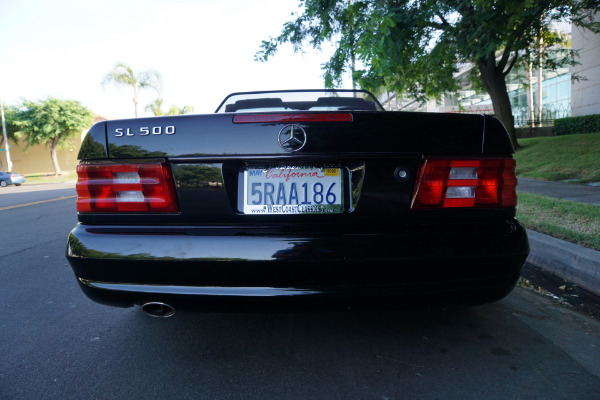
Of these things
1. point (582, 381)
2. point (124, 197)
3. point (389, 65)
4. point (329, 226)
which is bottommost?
point (582, 381)

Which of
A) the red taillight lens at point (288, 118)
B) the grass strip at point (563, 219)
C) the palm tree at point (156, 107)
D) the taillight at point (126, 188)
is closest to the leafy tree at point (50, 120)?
the palm tree at point (156, 107)

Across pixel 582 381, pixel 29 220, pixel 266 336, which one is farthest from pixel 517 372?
pixel 29 220

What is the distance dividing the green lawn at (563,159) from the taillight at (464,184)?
809 cm

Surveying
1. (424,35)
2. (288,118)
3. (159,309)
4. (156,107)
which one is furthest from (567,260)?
(156,107)

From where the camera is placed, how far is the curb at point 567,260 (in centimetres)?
292

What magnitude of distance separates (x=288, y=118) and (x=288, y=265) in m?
0.63

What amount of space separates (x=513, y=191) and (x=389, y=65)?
5830mm

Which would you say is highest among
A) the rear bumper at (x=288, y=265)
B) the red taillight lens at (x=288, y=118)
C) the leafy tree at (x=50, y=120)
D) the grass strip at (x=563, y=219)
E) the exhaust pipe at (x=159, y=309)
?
the leafy tree at (x=50, y=120)

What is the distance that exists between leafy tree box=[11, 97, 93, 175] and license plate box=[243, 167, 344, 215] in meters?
35.4

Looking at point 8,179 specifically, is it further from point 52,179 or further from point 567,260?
point 567,260

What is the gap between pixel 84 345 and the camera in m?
2.19

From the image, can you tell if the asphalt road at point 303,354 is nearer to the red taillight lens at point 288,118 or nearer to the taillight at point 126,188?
the taillight at point 126,188

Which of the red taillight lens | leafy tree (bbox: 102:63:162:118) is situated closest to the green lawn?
the red taillight lens

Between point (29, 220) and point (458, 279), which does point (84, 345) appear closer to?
point (458, 279)
